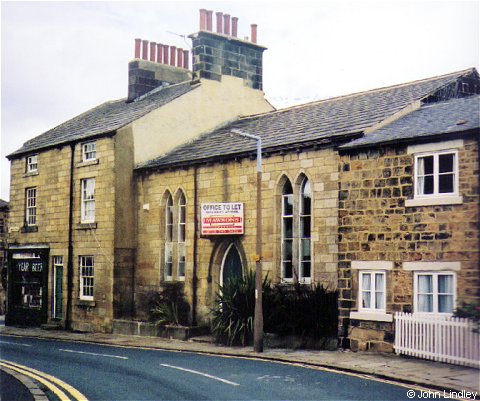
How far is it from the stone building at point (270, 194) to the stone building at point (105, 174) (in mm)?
808

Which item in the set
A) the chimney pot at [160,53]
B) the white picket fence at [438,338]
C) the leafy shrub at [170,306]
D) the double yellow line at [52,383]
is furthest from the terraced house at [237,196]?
the double yellow line at [52,383]

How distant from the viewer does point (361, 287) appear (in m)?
17.4

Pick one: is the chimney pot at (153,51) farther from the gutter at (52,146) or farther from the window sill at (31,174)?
the window sill at (31,174)

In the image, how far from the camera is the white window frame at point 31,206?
3033 centimetres

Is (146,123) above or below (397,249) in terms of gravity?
above

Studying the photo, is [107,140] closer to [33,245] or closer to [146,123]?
[146,123]

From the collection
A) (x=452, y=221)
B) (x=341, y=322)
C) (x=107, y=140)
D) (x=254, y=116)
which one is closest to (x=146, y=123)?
(x=107, y=140)

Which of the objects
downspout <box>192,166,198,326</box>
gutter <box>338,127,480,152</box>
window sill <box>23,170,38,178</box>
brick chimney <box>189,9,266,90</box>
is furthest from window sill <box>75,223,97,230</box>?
gutter <box>338,127,480,152</box>

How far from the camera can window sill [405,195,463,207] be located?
1548 cm

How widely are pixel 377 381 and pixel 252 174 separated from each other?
10250mm

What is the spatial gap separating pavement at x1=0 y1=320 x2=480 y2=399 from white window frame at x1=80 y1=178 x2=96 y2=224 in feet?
20.0

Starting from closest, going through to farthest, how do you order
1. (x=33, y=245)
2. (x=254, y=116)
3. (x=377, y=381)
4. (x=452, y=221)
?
(x=377, y=381) → (x=452, y=221) → (x=254, y=116) → (x=33, y=245)

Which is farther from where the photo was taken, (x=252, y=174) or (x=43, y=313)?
(x=43, y=313)

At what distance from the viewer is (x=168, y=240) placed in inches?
1000
